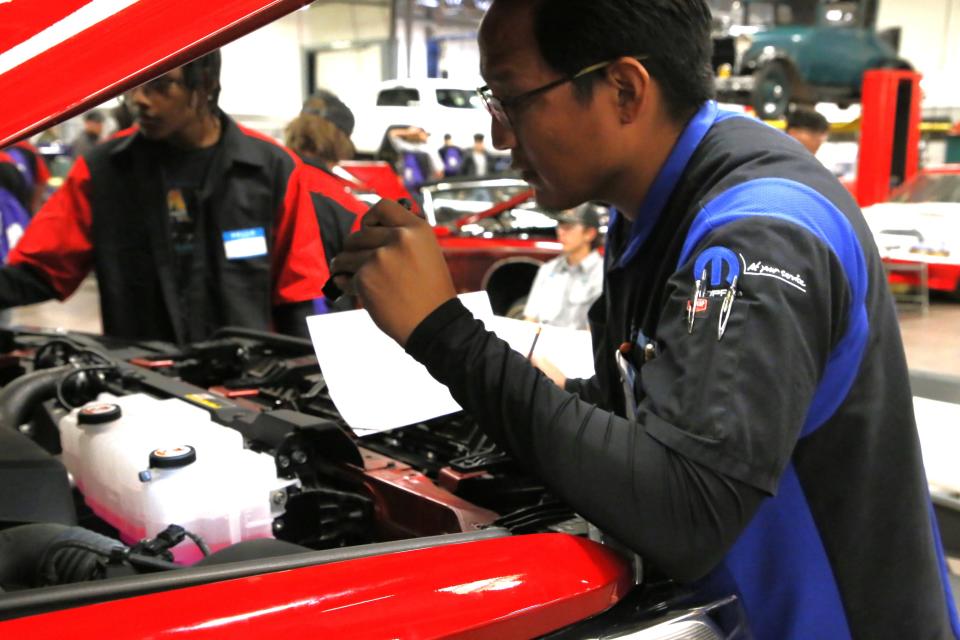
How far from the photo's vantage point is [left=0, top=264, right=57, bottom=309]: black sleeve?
7.55 feet

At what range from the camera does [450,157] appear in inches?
393

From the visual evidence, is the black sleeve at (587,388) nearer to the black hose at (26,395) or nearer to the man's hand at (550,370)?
the man's hand at (550,370)

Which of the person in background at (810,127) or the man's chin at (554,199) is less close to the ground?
the man's chin at (554,199)

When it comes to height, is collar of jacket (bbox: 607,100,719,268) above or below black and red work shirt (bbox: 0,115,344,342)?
above

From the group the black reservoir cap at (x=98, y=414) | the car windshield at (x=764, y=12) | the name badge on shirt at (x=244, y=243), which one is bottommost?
the black reservoir cap at (x=98, y=414)

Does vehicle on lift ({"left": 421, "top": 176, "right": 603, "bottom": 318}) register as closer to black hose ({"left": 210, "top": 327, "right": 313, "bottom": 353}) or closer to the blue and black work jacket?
black hose ({"left": 210, "top": 327, "right": 313, "bottom": 353})

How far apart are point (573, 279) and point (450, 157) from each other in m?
5.28

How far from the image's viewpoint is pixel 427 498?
1.26 meters

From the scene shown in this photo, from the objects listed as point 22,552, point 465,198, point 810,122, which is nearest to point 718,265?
point 22,552

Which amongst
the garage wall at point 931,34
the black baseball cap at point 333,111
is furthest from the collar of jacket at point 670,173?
the garage wall at point 931,34

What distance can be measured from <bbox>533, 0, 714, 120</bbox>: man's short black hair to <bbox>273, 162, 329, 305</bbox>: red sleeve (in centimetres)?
168

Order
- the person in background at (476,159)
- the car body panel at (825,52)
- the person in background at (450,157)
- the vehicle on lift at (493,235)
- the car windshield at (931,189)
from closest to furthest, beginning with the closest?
the vehicle on lift at (493,235) → the car windshield at (931,189) → the person in background at (450,157) → the person in background at (476,159) → the car body panel at (825,52)

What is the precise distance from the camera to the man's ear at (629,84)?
3.29 ft

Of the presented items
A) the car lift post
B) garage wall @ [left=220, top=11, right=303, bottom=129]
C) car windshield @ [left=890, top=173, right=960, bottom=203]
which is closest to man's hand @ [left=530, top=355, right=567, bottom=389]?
car windshield @ [left=890, top=173, right=960, bottom=203]
